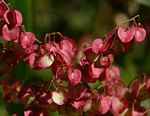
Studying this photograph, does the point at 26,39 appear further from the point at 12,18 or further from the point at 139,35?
the point at 139,35

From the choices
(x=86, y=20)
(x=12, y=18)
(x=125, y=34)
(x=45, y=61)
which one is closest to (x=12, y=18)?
(x=12, y=18)

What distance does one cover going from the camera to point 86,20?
238 cm

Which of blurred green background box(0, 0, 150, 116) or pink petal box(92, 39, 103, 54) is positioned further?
blurred green background box(0, 0, 150, 116)

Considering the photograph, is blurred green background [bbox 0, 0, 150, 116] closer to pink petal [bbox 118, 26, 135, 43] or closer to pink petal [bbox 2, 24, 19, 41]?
pink petal [bbox 2, 24, 19, 41]

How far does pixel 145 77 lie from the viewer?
49.4 inches

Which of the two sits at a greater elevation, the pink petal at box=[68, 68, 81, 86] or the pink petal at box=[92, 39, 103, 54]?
the pink petal at box=[92, 39, 103, 54]

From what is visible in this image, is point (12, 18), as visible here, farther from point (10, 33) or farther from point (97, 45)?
point (97, 45)

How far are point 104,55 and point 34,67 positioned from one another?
143 millimetres

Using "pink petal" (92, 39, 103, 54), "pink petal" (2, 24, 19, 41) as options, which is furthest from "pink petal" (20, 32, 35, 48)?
"pink petal" (92, 39, 103, 54)

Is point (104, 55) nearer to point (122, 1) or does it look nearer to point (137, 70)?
point (137, 70)

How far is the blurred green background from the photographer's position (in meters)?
1.35

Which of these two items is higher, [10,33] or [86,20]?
[86,20]

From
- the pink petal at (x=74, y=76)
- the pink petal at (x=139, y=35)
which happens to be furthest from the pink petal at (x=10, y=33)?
the pink petal at (x=139, y=35)

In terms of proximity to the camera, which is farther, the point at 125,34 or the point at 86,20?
the point at 86,20
